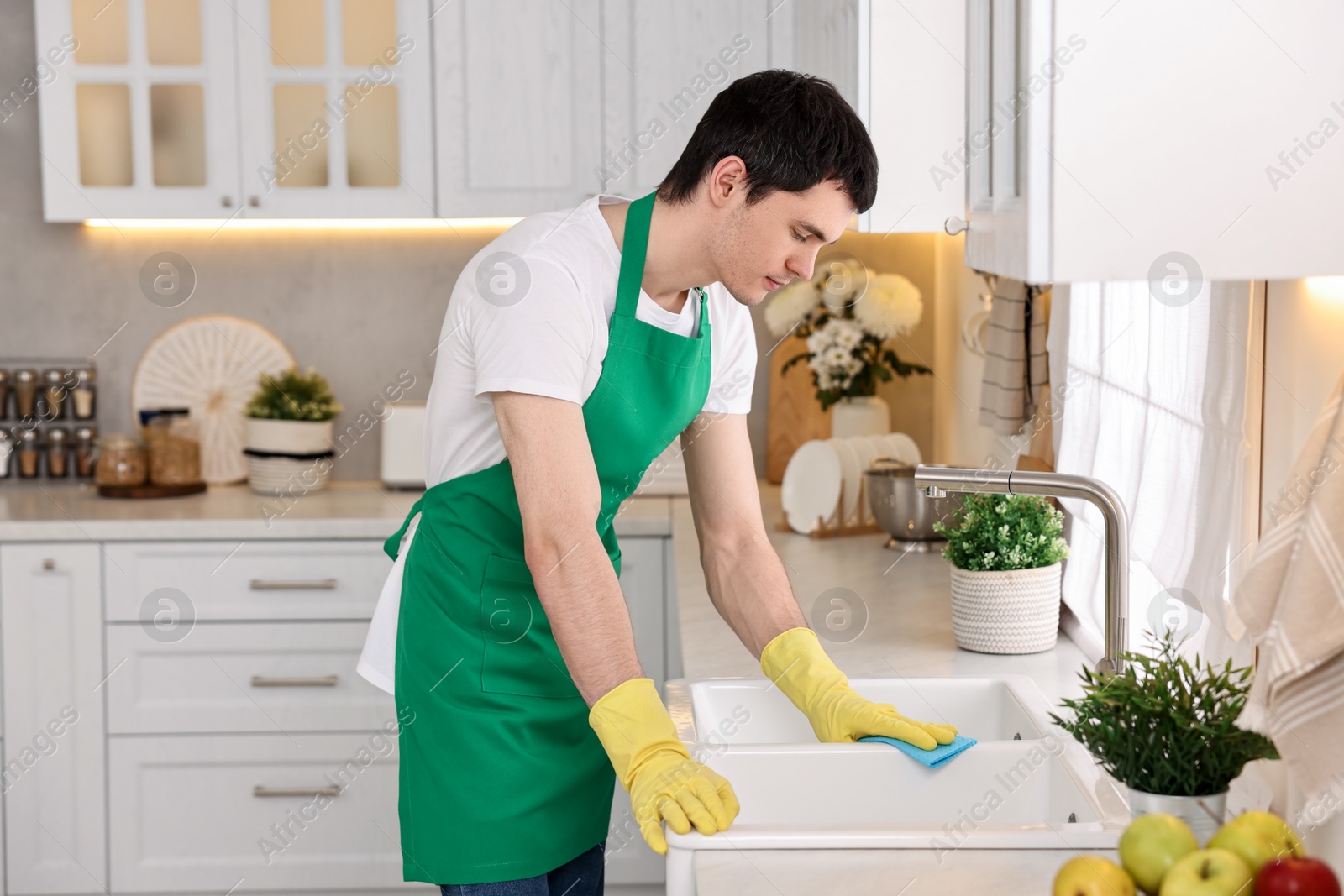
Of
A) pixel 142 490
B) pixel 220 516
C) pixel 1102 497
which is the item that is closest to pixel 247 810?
pixel 220 516

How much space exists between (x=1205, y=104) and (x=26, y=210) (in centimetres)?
294

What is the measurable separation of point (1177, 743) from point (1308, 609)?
13cm

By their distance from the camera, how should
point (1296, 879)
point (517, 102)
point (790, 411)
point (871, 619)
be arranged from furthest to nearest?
point (790, 411)
point (517, 102)
point (871, 619)
point (1296, 879)

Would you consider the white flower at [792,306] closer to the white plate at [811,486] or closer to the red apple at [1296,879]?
the white plate at [811,486]

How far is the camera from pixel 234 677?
265 cm

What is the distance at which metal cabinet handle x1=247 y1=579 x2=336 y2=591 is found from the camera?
263 centimetres

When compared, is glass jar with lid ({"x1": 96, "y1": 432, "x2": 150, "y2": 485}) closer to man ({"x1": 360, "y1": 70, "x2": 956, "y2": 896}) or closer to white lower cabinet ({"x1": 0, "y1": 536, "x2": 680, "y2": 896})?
white lower cabinet ({"x1": 0, "y1": 536, "x2": 680, "y2": 896})

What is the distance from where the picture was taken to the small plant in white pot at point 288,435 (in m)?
2.92

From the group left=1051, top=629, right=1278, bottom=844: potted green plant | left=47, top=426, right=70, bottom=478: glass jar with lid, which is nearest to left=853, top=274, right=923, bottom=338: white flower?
left=1051, top=629, right=1278, bottom=844: potted green plant

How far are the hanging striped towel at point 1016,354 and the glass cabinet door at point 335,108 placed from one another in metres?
1.32

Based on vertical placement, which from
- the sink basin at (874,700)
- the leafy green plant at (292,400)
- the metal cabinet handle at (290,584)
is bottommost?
the metal cabinet handle at (290,584)

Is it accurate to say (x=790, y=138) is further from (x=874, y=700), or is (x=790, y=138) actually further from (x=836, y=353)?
(x=836, y=353)

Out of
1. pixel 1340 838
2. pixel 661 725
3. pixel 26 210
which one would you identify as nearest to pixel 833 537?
pixel 661 725

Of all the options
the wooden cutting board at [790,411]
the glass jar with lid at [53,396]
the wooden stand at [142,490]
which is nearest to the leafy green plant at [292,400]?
the wooden stand at [142,490]
